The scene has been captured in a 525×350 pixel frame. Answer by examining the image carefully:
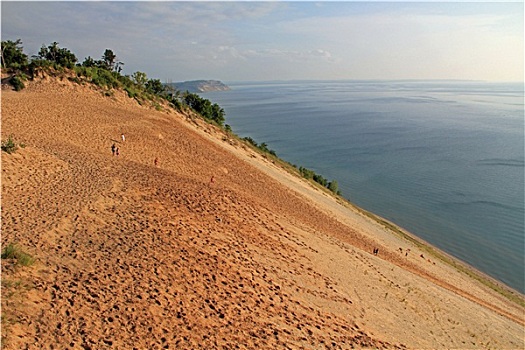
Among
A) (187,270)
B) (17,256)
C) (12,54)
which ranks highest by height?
(12,54)

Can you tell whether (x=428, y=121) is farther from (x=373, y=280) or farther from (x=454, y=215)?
(x=373, y=280)

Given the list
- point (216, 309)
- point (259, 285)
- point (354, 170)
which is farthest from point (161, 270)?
point (354, 170)

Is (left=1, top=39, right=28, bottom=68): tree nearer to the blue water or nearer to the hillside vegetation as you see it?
the hillside vegetation

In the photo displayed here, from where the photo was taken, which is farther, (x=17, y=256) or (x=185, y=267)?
(x=185, y=267)

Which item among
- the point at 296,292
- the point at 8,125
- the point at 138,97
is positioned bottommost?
the point at 296,292

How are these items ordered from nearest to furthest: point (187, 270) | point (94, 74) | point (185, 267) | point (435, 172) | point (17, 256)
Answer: point (17, 256) → point (187, 270) → point (185, 267) → point (94, 74) → point (435, 172)

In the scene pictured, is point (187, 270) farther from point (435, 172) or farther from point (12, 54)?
point (435, 172)

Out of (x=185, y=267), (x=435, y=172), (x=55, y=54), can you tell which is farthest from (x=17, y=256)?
(x=435, y=172)

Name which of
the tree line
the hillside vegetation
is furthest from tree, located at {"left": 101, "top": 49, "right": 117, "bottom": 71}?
the hillside vegetation

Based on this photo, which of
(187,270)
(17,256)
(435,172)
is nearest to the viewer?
(17,256)
